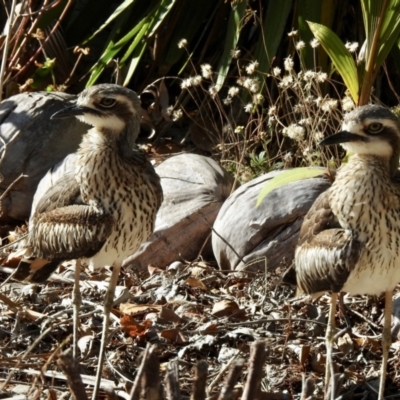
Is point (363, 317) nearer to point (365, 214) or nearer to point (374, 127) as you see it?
point (365, 214)

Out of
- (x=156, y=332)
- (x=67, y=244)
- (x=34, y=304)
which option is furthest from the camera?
(x=34, y=304)

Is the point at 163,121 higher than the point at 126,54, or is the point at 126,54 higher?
the point at 126,54

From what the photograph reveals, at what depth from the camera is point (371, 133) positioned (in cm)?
461

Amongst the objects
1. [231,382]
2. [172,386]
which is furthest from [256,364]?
[172,386]

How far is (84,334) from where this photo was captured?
17.7 feet

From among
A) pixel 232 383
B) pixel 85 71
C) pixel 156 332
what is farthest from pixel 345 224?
pixel 85 71

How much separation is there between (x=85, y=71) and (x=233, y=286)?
9.89 ft

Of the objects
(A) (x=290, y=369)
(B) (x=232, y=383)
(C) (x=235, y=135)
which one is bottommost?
(A) (x=290, y=369)

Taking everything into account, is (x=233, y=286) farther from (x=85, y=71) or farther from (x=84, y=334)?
(x=85, y=71)

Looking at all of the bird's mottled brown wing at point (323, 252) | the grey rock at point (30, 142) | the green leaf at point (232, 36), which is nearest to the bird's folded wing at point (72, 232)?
the bird's mottled brown wing at point (323, 252)

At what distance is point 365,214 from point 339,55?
1722 mm

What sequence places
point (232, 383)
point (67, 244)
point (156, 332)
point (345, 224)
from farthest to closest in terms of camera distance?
point (156, 332)
point (67, 244)
point (345, 224)
point (232, 383)

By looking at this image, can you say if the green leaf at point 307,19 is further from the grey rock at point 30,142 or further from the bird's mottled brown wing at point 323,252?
the bird's mottled brown wing at point 323,252

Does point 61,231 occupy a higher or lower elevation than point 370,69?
lower
